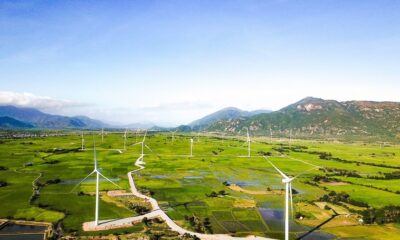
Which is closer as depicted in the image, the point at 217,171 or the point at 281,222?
the point at 281,222

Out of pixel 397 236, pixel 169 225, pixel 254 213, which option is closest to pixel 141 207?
pixel 169 225

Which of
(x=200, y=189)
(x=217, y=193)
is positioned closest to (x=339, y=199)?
(x=217, y=193)

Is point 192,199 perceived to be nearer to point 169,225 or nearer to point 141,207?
point 141,207

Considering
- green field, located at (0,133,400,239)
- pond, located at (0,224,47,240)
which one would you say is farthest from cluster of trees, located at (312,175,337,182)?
pond, located at (0,224,47,240)

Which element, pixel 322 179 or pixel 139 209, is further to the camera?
pixel 322 179

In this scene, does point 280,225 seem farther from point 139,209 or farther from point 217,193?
point 217,193

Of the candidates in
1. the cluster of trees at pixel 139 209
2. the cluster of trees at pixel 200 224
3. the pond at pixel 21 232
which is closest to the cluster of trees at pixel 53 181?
the cluster of trees at pixel 139 209

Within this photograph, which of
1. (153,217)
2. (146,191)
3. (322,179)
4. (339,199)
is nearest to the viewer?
(153,217)

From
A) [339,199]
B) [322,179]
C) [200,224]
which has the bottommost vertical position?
[200,224]
